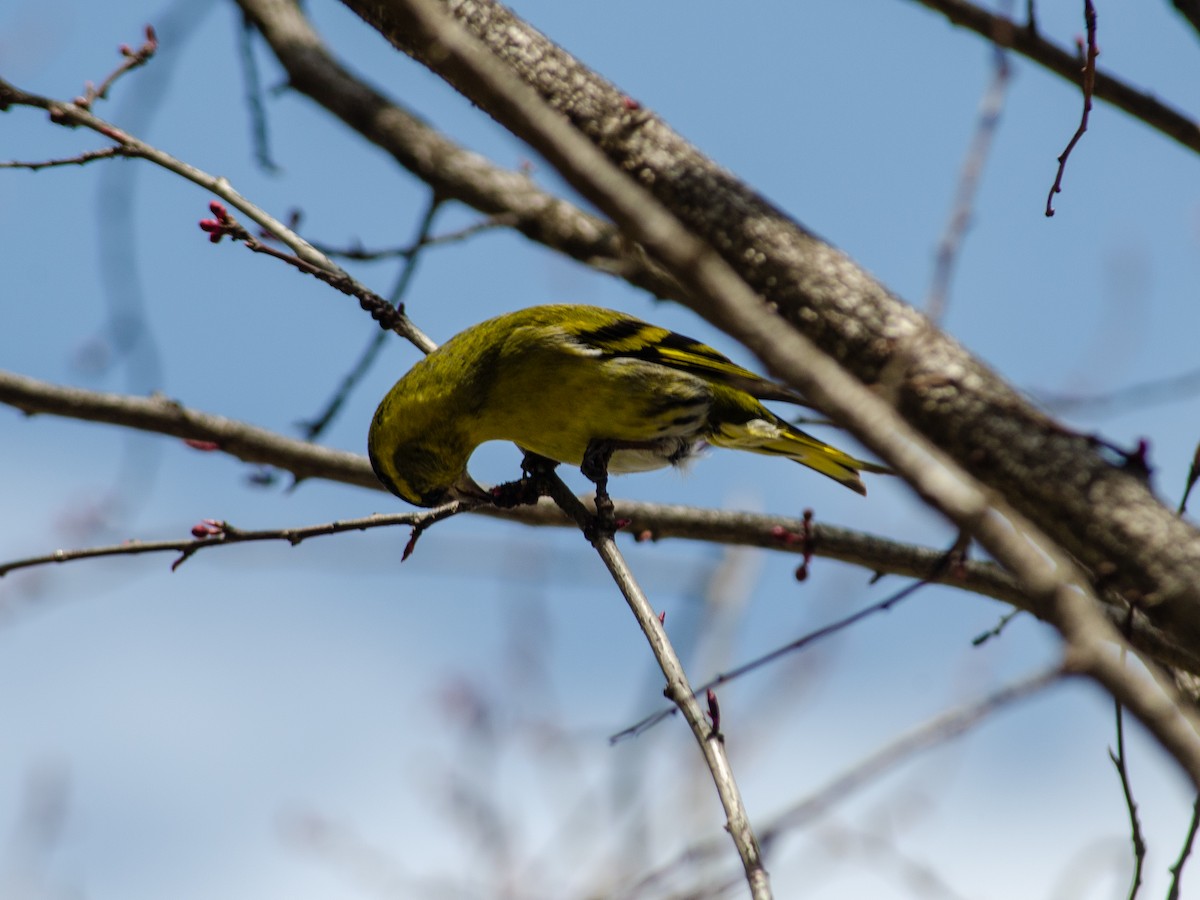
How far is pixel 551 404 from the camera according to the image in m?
4.64

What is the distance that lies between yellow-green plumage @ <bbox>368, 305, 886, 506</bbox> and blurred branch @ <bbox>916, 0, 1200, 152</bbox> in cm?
144

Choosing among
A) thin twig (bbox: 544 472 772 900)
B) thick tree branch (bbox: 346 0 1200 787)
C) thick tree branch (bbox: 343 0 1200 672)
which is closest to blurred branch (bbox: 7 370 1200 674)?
thin twig (bbox: 544 472 772 900)

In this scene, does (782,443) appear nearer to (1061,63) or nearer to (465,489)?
(465,489)

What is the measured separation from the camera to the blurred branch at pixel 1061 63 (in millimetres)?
3566

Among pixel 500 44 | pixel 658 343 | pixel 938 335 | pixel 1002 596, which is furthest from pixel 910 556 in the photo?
pixel 500 44

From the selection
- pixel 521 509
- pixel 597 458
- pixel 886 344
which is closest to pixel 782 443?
pixel 597 458

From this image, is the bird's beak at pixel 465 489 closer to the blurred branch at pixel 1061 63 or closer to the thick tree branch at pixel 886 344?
the thick tree branch at pixel 886 344

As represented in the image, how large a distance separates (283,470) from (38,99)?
1.78 meters

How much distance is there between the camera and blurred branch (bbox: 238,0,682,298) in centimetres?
564

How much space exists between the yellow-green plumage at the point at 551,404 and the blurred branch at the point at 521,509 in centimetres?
24

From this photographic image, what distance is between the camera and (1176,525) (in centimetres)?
194

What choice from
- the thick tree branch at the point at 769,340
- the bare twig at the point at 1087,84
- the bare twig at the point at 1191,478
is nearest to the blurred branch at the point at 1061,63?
the bare twig at the point at 1087,84

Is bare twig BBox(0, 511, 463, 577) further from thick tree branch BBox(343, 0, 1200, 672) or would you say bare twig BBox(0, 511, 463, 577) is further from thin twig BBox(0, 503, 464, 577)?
thick tree branch BBox(343, 0, 1200, 672)

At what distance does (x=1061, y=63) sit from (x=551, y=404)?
86.0 inches
